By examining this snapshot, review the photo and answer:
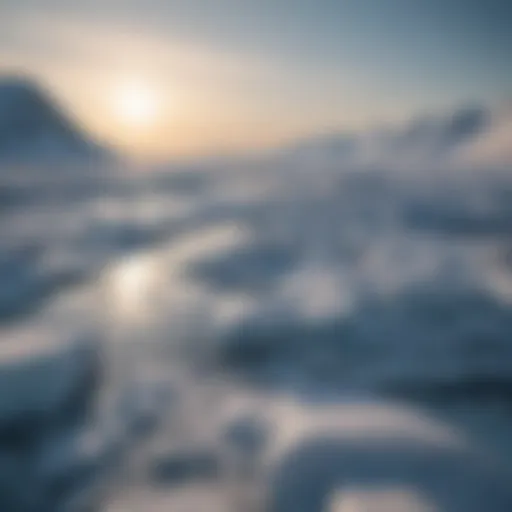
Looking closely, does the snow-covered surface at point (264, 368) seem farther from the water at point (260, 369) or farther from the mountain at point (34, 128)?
the mountain at point (34, 128)

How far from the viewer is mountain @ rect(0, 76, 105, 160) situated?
53062 mm

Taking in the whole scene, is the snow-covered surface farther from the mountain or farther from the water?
the mountain

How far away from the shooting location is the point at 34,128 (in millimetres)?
59969

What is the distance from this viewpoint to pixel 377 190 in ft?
36.2

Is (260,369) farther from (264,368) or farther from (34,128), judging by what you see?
(34,128)

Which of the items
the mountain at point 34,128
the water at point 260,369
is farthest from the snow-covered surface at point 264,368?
the mountain at point 34,128

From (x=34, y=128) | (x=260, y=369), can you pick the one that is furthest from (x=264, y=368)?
(x=34, y=128)

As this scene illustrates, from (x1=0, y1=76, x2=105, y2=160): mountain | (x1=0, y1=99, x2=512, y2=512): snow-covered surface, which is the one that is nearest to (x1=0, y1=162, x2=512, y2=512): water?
(x1=0, y1=99, x2=512, y2=512): snow-covered surface

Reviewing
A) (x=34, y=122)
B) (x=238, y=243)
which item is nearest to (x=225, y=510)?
(x=238, y=243)

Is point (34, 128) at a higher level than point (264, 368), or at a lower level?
higher

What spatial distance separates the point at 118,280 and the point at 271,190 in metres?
8.61

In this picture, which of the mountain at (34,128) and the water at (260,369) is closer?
the water at (260,369)

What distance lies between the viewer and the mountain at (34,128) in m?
53.1

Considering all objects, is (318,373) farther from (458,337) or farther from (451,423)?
(458,337)
